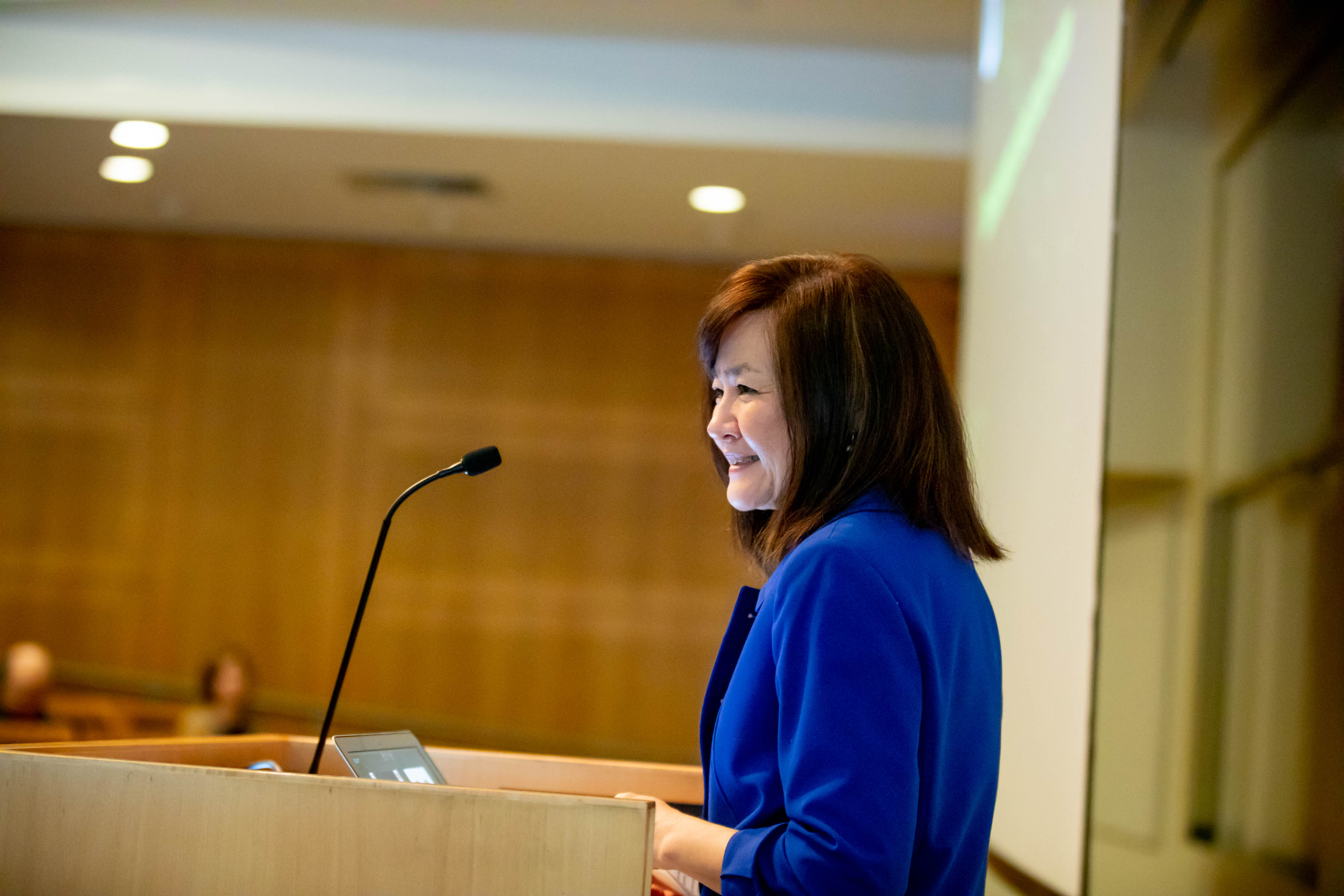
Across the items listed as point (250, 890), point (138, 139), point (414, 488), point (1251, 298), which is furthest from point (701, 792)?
point (138, 139)

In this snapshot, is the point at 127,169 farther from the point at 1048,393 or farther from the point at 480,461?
the point at 480,461

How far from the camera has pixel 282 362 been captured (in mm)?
6660

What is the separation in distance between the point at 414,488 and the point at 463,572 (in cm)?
502

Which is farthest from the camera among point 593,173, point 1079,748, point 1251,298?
point 593,173

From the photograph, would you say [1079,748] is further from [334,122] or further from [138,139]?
[138,139]

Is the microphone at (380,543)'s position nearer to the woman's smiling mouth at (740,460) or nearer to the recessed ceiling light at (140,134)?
the woman's smiling mouth at (740,460)

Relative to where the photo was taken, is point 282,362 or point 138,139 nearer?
point 138,139

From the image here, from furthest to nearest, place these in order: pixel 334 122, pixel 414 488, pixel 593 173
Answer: pixel 593 173
pixel 334 122
pixel 414 488

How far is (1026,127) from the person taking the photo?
3.47 meters

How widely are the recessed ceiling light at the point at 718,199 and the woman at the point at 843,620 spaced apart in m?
4.10

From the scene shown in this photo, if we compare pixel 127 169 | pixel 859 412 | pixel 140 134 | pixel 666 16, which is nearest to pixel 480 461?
pixel 859 412

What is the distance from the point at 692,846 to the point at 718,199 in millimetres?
4588

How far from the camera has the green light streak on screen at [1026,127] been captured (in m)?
3.19

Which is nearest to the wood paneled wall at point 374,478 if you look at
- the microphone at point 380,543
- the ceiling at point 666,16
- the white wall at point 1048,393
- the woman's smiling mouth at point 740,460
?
the ceiling at point 666,16
